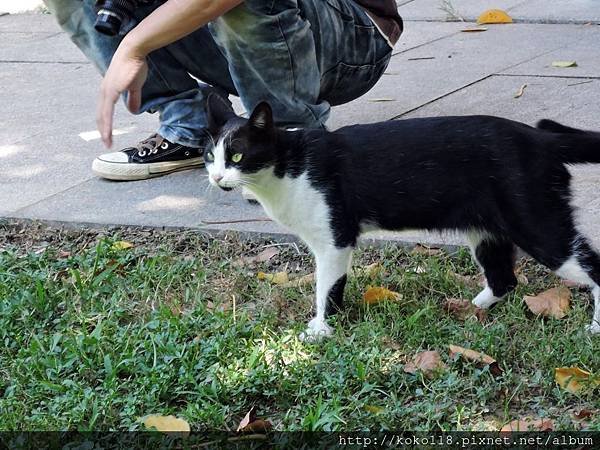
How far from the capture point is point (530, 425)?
278cm

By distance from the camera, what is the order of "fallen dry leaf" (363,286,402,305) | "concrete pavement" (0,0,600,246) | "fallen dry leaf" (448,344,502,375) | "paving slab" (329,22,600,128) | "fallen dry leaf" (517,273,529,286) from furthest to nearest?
"paving slab" (329,22,600,128) < "concrete pavement" (0,0,600,246) < "fallen dry leaf" (517,273,529,286) < "fallen dry leaf" (363,286,402,305) < "fallen dry leaf" (448,344,502,375)

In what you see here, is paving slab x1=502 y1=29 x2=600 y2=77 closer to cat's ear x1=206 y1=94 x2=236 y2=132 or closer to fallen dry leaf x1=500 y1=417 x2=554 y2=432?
cat's ear x1=206 y1=94 x2=236 y2=132

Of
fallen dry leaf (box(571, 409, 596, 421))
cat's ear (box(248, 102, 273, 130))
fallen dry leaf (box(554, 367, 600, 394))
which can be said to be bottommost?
fallen dry leaf (box(554, 367, 600, 394))

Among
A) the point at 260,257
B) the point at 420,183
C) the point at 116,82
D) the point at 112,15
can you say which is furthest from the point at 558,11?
the point at 116,82

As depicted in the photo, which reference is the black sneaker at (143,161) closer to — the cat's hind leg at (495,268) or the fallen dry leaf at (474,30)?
the cat's hind leg at (495,268)

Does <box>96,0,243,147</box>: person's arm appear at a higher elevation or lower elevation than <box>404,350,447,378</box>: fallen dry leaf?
higher

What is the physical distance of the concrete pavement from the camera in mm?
4648

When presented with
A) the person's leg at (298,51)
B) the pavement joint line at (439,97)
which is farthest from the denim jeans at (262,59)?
the pavement joint line at (439,97)

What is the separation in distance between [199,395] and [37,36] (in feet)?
19.6

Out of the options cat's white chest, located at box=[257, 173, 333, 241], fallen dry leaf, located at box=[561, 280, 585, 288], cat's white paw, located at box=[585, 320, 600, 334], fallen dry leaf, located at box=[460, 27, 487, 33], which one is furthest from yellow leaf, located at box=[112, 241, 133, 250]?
fallen dry leaf, located at box=[460, 27, 487, 33]

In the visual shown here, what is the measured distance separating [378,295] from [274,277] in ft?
1.56

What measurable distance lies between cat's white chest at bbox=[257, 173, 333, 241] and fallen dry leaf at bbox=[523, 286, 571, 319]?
0.73 m

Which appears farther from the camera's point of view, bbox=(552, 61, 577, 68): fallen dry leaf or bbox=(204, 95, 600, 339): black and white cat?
bbox=(552, 61, 577, 68): fallen dry leaf

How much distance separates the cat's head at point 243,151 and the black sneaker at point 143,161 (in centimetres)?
147
